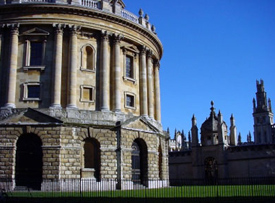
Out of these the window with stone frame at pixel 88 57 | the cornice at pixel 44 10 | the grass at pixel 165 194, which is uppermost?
the cornice at pixel 44 10

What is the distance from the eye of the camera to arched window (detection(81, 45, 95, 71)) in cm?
3656

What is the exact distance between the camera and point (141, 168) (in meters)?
37.8

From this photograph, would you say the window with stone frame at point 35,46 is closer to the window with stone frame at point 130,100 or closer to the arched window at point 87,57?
the arched window at point 87,57

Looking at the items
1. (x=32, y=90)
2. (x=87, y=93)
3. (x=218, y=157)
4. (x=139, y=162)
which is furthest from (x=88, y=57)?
(x=218, y=157)

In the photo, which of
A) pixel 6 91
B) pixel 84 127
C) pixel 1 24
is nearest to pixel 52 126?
pixel 84 127

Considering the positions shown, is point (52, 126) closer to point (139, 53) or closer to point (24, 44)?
point (24, 44)

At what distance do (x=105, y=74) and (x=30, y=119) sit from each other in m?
8.41

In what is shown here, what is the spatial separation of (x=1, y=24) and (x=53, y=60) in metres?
6.01

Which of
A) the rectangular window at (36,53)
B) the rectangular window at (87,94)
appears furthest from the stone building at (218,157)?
the rectangular window at (36,53)

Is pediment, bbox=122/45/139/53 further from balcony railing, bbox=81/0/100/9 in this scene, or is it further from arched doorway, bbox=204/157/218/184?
arched doorway, bbox=204/157/218/184

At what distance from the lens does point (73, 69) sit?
115 ft

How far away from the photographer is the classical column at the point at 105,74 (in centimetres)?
3616

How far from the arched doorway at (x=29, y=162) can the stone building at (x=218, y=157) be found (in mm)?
25827

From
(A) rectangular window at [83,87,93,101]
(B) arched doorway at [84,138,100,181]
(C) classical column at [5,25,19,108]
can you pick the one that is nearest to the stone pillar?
(A) rectangular window at [83,87,93,101]
